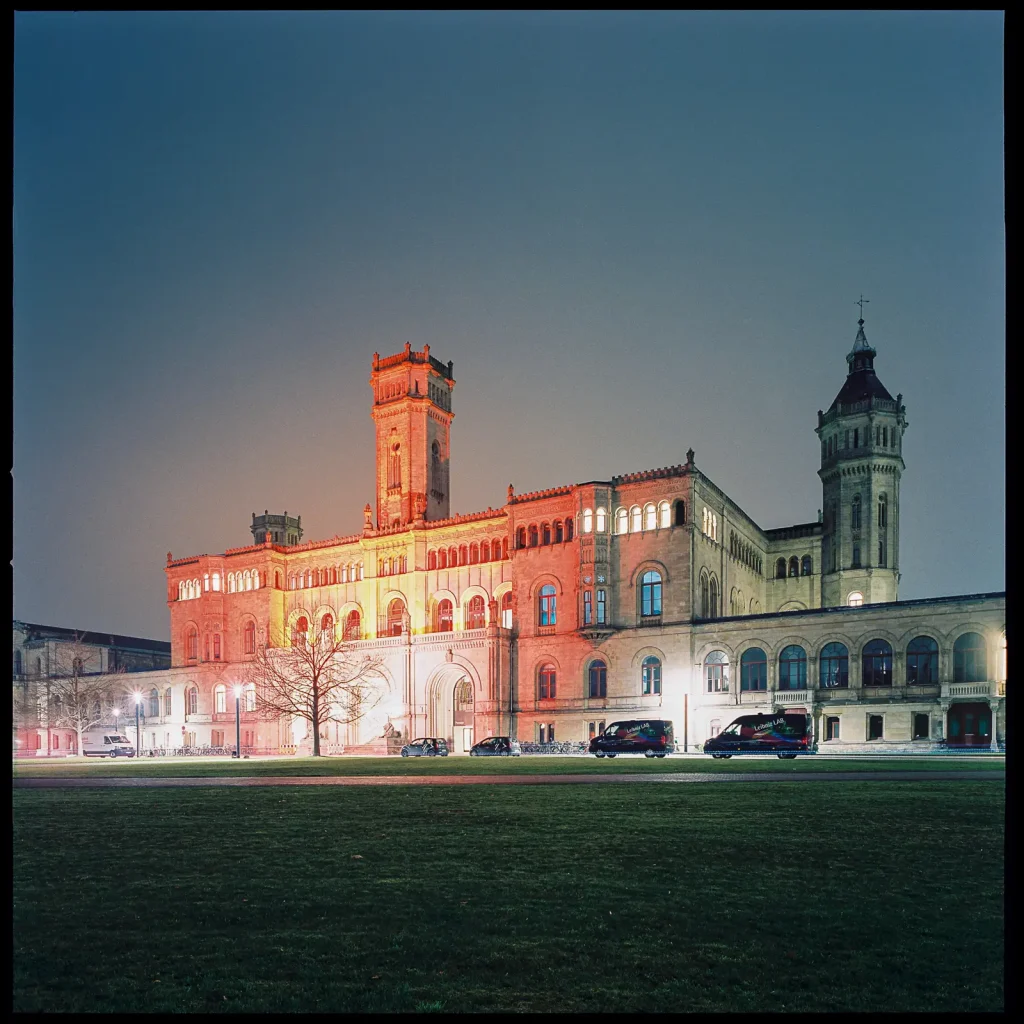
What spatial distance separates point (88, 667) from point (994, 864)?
10884 centimetres

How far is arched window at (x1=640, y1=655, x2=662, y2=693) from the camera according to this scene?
61.3 m

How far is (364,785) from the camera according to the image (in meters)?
24.6

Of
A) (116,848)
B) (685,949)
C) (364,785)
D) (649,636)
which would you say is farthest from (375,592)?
(685,949)

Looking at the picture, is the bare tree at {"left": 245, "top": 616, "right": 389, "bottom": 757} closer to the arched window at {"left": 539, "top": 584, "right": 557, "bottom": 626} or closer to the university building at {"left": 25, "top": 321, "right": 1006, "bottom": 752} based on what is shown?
the university building at {"left": 25, "top": 321, "right": 1006, "bottom": 752}

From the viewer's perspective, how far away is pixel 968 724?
51.7 meters

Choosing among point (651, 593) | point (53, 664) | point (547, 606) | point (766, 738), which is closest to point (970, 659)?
point (766, 738)

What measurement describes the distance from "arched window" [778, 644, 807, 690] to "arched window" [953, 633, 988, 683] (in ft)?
28.7

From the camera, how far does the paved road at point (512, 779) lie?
24969mm

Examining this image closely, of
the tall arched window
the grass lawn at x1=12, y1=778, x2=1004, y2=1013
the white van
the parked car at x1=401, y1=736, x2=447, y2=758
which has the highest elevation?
the grass lawn at x1=12, y1=778, x2=1004, y2=1013

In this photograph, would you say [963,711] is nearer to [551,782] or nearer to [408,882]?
[551,782]

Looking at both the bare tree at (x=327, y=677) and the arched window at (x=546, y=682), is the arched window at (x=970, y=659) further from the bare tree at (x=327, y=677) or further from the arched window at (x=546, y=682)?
the bare tree at (x=327, y=677)

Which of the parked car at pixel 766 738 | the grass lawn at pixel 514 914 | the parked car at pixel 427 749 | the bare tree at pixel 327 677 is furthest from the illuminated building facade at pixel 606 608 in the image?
the grass lawn at pixel 514 914

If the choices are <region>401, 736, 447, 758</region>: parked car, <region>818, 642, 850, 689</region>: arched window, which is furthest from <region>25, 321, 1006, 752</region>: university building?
<region>401, 736, 447, 758</region>: parked car

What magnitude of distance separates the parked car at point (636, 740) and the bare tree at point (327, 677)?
23.5 m
